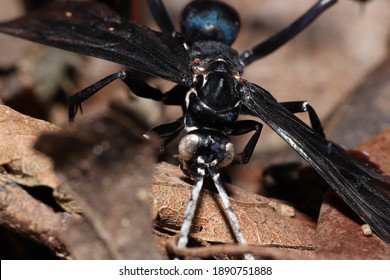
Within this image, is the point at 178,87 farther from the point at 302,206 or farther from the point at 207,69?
the point at 302,206

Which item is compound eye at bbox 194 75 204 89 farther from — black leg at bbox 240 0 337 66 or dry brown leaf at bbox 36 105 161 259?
black leg at bbox 240 0 337 66

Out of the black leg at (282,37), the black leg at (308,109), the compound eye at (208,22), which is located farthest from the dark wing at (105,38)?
the black leg at (282,37)

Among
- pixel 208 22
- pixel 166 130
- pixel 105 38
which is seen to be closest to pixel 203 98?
pixel 166 130

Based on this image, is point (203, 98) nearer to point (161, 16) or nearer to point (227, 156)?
point (227, 156)

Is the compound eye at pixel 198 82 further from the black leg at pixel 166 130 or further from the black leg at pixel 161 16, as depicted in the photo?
the black leg at pixel 161 16

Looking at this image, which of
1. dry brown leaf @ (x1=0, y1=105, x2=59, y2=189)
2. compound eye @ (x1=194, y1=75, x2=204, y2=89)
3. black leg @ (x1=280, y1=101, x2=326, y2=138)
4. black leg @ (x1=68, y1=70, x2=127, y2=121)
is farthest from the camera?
black leg @ (x1=280, y1=101, x2=326, y2=138)

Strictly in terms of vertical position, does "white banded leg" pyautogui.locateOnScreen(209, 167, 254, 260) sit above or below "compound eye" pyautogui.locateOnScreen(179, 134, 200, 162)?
below

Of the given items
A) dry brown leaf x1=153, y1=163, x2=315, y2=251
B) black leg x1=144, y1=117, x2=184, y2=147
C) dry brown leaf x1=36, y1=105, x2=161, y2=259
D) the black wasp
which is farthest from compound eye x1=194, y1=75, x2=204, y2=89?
dry brown leaf x1=36, y1=105, x2=161, y2=259
